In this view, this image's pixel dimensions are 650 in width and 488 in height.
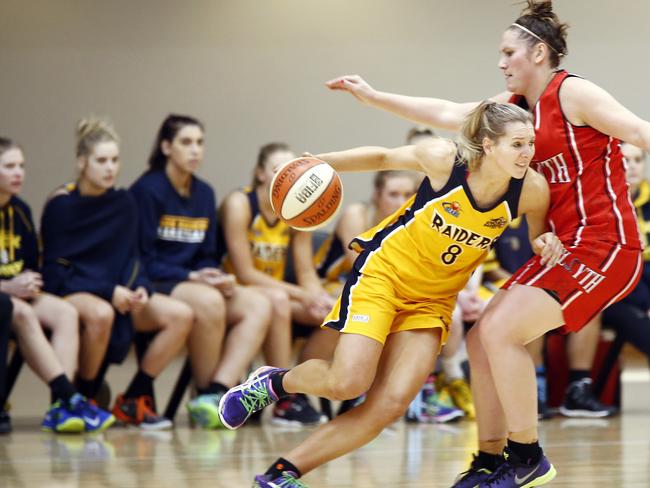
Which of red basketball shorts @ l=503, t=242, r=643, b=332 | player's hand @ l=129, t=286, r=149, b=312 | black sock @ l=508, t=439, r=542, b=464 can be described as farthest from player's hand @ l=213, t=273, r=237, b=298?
black sock @ l=508, t=439, r=542, b=464

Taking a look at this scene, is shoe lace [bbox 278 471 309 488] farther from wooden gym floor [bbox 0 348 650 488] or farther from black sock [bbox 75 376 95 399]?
black sock [bbox 75 376 95 399]

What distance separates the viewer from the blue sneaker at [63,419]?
4.62 metres

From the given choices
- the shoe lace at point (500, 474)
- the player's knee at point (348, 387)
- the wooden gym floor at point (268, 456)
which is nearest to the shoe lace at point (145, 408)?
the wooden gym floor at point (268, 456)

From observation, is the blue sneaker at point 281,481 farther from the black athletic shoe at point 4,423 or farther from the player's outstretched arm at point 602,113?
the black athletic shoe at point 4,423

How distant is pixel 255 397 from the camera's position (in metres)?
3.23

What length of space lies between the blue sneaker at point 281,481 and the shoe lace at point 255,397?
0.26 meters

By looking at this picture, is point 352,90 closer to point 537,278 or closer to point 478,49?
point 537,278

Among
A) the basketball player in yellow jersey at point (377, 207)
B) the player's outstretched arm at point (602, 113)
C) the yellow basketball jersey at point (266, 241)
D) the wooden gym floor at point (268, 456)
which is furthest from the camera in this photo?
the yellow basketball jersey at point (266, 241)

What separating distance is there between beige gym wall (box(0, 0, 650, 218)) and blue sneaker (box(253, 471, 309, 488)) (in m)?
5.52

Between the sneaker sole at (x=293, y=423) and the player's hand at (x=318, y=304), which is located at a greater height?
the player's hand at (x=318, y=304)

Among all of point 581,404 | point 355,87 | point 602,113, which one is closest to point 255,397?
point 355,87

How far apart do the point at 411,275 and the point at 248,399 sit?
624mm

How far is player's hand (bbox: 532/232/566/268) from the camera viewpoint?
308 cm

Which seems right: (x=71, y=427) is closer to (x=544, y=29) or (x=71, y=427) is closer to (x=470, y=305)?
(x=470, y=305)
